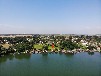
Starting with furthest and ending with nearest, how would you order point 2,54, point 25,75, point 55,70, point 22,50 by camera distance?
point 22,50
point 2,54
point 55,70
point 25,75

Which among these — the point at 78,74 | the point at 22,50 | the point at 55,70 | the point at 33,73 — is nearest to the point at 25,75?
the point at 33,73

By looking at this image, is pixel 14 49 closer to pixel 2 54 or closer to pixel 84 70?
pixel 2 54

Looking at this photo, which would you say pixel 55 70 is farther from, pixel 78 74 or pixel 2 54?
pixel 2 54

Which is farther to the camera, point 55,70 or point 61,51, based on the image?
point 61,51

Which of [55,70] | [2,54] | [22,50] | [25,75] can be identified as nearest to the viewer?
[25,75]

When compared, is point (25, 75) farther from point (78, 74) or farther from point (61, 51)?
point (61, 51)

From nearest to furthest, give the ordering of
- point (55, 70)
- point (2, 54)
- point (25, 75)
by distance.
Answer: point (25, 75), point (55, 70), point (2, 54)

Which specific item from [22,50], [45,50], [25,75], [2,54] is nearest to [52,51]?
[45,50]

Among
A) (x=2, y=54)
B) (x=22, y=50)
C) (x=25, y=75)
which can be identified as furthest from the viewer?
(x=22, y=50)
